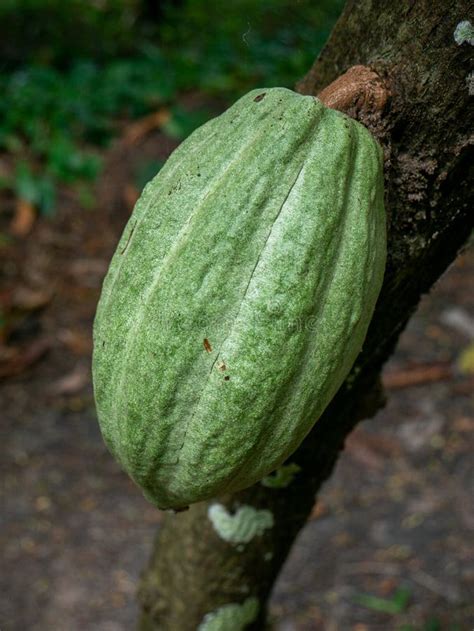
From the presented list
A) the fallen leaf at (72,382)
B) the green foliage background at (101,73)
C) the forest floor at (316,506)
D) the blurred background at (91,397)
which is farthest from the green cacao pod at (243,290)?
the green foliage background at (101,73)

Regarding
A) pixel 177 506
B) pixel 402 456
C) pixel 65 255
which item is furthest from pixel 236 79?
pixel 177 506

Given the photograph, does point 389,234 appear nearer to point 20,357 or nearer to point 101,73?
point 20,357

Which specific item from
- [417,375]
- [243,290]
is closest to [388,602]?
[417,375]

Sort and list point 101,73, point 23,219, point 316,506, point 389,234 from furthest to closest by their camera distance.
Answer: point 101,73 < point 23,219 < point 316,506 < point 389,234

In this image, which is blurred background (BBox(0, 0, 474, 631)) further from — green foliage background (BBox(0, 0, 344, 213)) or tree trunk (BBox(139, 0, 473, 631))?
tree trunk (BBox(139, 0, 473, 631))

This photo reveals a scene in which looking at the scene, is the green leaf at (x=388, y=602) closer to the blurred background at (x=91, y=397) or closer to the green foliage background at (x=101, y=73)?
the blurred background at (x=91, y=397)

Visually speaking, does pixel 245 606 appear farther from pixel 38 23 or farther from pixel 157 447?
pixel 38 23

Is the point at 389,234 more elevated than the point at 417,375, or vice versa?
the point at 389,234
